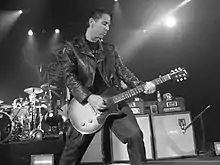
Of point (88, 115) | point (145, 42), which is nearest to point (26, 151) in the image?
point (88, 115)

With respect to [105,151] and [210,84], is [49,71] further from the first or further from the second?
[210,84]

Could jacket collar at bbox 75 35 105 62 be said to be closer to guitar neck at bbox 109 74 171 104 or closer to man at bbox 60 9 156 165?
man at bbox 60 9 156 165

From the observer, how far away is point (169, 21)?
574 centimetres

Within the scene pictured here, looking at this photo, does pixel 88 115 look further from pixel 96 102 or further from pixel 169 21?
pixel 169 21

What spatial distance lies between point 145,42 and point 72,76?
4253 mm

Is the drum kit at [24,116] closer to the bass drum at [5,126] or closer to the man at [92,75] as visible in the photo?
the bass drum at [5,126]

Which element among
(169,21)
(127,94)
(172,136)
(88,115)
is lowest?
(172,136)

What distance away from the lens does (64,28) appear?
6781 mm

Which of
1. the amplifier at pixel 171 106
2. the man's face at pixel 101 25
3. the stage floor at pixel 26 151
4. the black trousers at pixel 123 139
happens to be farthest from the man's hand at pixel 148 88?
the amplifier at pixel 171 106

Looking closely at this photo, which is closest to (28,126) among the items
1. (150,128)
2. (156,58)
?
(150,128)

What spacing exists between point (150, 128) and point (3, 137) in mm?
2571

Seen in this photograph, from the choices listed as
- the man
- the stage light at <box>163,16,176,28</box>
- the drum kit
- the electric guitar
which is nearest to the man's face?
the man

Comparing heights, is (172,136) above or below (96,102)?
below

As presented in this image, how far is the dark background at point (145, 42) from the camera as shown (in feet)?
16.5
